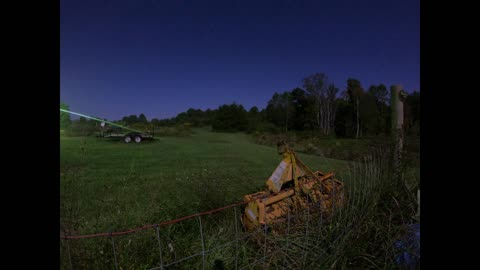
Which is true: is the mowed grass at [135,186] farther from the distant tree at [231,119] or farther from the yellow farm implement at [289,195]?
the distant tree at [231,119]

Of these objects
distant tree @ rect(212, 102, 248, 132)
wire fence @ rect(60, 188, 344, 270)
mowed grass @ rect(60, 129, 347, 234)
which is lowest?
wire fence @ rect(60, 188, 344, 270)

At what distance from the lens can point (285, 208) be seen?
7.27 feet

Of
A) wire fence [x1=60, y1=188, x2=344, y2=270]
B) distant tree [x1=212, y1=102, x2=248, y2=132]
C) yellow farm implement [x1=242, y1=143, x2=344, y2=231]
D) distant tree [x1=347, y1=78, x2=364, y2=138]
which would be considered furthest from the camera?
distant tree [x1=212, y1=102, x2=248, y2=132]

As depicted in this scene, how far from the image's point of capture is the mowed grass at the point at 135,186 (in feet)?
5.51

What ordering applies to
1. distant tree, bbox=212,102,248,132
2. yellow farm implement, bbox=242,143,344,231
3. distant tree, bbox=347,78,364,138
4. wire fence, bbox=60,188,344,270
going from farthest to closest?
1. distant tree, bbox=212,102,248,132
2. distant tree, bbox=347,78,364,138
3. yellow farm implement, bbox=242,143,344,231
4. wire fence, bbox=60,188,344,270

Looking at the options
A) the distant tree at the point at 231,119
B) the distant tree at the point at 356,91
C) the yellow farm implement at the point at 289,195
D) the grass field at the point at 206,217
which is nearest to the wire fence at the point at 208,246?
the grass field at the point at 206,217

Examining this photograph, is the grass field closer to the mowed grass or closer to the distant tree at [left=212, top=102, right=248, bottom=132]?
the mowed grass

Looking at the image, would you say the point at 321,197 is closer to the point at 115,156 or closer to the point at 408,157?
the point at 408,157

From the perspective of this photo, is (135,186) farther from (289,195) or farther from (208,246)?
(289,195)

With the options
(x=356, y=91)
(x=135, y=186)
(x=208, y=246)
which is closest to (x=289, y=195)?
(x=208, y=246)

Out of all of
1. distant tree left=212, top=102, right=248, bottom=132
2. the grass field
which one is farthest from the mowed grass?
distant tree left=212, top=102, right=248, bottom=132

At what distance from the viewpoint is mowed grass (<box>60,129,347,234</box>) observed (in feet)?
5.51

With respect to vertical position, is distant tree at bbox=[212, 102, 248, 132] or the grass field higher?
distant tree at bbox=[212, 102, 248, 132]
